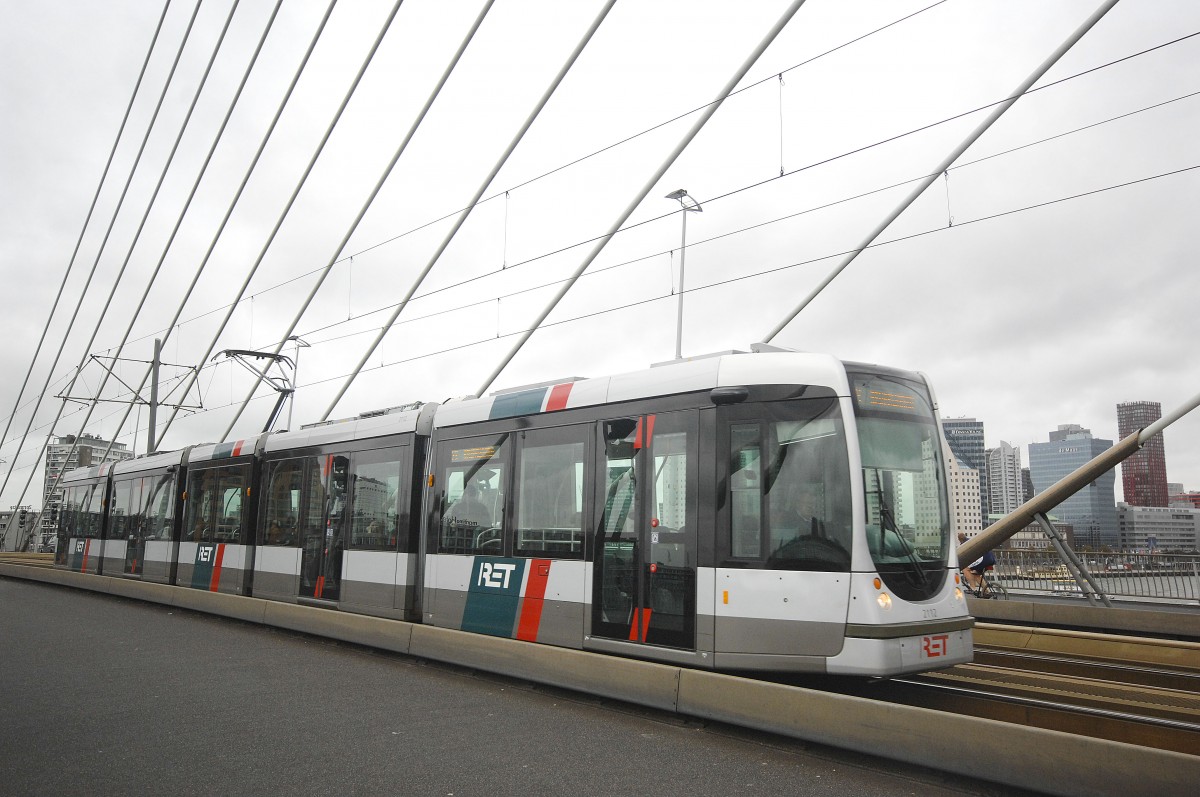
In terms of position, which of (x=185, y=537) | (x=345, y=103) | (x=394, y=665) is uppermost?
(x=345, y=103)

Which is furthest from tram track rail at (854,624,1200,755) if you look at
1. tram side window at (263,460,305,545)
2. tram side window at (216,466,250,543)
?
tram side window at (216,466,250,543)

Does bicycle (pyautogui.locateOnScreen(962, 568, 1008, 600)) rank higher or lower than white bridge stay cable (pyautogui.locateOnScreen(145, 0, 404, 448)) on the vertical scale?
lower

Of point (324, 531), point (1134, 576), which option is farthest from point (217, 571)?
point (1134, 576)

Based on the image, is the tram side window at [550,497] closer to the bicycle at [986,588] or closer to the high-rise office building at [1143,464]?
the high-rise office building at [1143,464]

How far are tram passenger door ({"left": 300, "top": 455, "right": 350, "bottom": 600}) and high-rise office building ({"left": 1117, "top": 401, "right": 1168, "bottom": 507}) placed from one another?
11.8 m

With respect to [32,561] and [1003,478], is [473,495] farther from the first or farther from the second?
[32,561]

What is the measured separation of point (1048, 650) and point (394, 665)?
7.77m

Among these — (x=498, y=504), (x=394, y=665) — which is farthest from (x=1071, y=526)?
(x=394, y=665)

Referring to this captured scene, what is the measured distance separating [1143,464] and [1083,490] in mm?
2529

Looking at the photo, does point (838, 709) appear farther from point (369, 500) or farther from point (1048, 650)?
point (369, 500)

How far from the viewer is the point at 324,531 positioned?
13.5m

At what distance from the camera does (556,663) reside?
855 centimetres

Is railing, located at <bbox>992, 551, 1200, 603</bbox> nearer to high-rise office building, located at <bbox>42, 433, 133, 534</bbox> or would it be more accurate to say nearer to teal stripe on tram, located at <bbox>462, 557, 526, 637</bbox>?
teal stripe on tram, located at <bbox>462, 557, 526, 637</bbox>

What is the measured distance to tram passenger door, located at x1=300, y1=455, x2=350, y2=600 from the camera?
43.4ft
